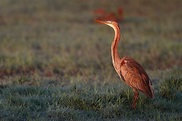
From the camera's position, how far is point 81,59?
12258mm

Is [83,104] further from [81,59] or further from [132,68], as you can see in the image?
[81,59]

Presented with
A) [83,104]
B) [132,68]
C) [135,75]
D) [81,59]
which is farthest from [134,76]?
[81,59]

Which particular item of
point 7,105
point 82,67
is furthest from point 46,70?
point 7,105

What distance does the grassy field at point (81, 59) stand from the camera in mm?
7039

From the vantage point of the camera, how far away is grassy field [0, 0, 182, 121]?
7.04m

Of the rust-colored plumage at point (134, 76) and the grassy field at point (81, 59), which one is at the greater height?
the rust-colored plumage at point (134, 76)

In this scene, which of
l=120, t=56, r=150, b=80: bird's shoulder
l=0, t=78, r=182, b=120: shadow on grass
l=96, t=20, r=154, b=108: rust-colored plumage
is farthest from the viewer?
l=120, t=56, r=150, b=80: bird's shoulder

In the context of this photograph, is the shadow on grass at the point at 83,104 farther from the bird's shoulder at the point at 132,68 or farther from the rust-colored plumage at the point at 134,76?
the bird's shoulder at the point at 132,68

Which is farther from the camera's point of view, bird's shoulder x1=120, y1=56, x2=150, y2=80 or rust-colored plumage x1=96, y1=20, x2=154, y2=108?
bird's shoulder x1=120, y1=56, x2=150, y2=80

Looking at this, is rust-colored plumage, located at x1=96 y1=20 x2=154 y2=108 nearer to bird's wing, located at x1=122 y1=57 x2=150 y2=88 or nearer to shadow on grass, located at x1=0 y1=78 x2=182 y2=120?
bird's wing, located at x1=122 y1=57 x2=150 y2=88

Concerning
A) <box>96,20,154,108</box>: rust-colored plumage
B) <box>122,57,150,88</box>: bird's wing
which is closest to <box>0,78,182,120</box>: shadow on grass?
<box>96,20,154,108</box>: rust-colored plumage

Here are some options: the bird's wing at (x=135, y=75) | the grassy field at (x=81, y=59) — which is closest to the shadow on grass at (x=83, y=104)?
the grassy field at (x=81, y=59)

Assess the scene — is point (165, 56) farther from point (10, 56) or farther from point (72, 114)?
point (72, 114)

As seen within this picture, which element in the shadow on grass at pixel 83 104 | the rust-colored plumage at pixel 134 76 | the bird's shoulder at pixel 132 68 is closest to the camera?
the shadow on grass at pixel 83 104
